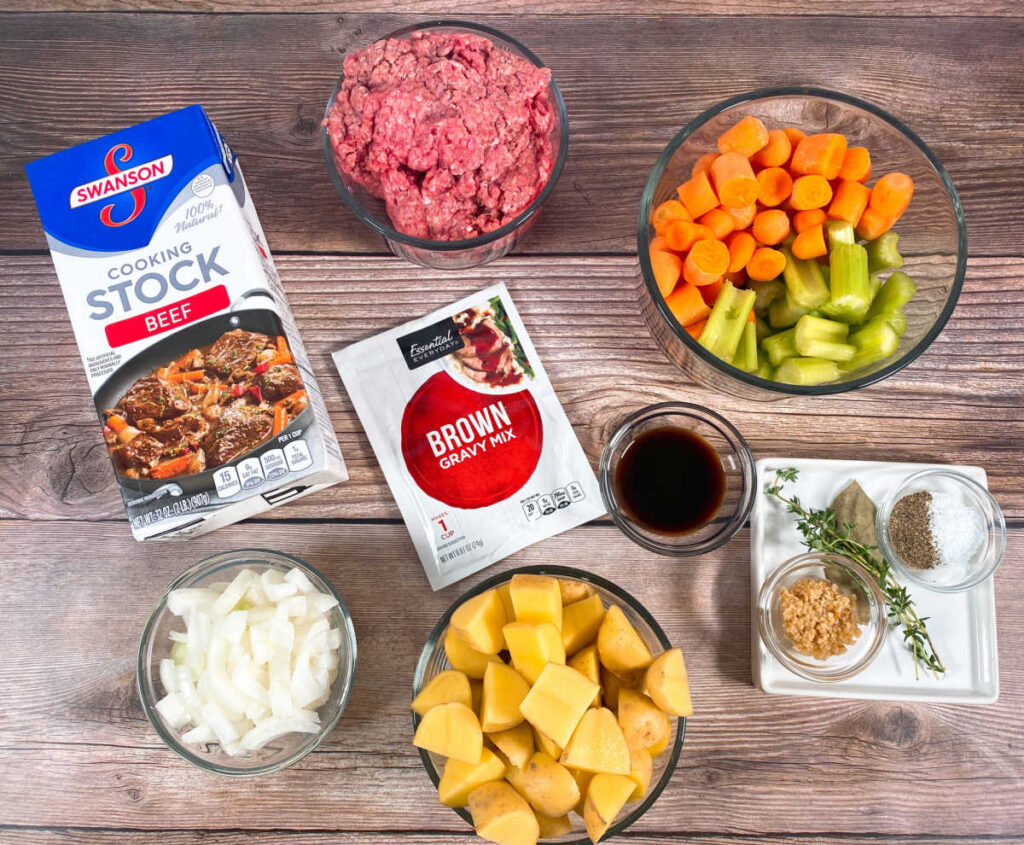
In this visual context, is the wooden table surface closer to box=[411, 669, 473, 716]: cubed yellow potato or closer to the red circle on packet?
the red circle on packet

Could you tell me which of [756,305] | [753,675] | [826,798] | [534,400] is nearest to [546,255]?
[534,400]

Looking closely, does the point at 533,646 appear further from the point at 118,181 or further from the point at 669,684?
→ the point at 118,181

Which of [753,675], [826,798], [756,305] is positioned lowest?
[826,798]

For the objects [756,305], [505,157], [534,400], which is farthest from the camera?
[534,400]

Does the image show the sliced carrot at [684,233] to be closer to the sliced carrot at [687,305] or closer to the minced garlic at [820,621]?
the sliced carrot at [687,305]

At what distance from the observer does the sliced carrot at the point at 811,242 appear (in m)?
1.31

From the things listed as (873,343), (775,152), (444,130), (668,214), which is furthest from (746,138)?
(444,130)

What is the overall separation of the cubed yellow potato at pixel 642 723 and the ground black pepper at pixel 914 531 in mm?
579

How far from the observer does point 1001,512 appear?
4.70 feet

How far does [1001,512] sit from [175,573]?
159cm

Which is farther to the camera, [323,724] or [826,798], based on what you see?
[826,798]

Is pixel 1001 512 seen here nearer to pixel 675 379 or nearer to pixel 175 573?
pixel 675 379

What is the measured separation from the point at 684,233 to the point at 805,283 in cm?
23

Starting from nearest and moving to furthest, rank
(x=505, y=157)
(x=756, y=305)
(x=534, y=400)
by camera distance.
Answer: (x=505, y=157)
(x=756, y=305)
(x=534, y=400)
